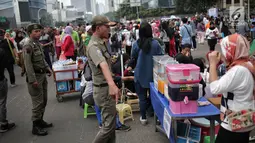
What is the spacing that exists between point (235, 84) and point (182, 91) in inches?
39.6

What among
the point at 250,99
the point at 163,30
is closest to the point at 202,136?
the point at 250,99

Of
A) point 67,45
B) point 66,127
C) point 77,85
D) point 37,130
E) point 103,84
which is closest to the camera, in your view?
point 103,84

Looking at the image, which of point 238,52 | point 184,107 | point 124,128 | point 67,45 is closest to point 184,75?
point 184,107

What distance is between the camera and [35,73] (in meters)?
5.00

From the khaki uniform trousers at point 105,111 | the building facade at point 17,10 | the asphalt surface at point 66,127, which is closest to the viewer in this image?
the khaki uniform trousers at point 105,111

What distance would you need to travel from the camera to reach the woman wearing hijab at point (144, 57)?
494 cm

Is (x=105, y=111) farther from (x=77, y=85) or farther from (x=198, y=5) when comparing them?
(x=198, y=5)

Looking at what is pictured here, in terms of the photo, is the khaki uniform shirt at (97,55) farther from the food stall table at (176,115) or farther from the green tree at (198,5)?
the green tree at (198,5)

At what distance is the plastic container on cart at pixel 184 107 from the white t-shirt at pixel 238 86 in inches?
35.1

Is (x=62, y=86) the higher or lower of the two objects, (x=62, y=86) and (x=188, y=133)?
the higher

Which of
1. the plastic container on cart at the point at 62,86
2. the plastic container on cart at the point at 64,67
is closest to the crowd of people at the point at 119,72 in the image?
the plastic container on cart at the point at 64,67

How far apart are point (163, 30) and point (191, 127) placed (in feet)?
26.5

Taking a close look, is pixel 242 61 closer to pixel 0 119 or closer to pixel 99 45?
pixel 99 45

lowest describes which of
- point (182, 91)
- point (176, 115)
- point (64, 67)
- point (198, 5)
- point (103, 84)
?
point (176, 115)
